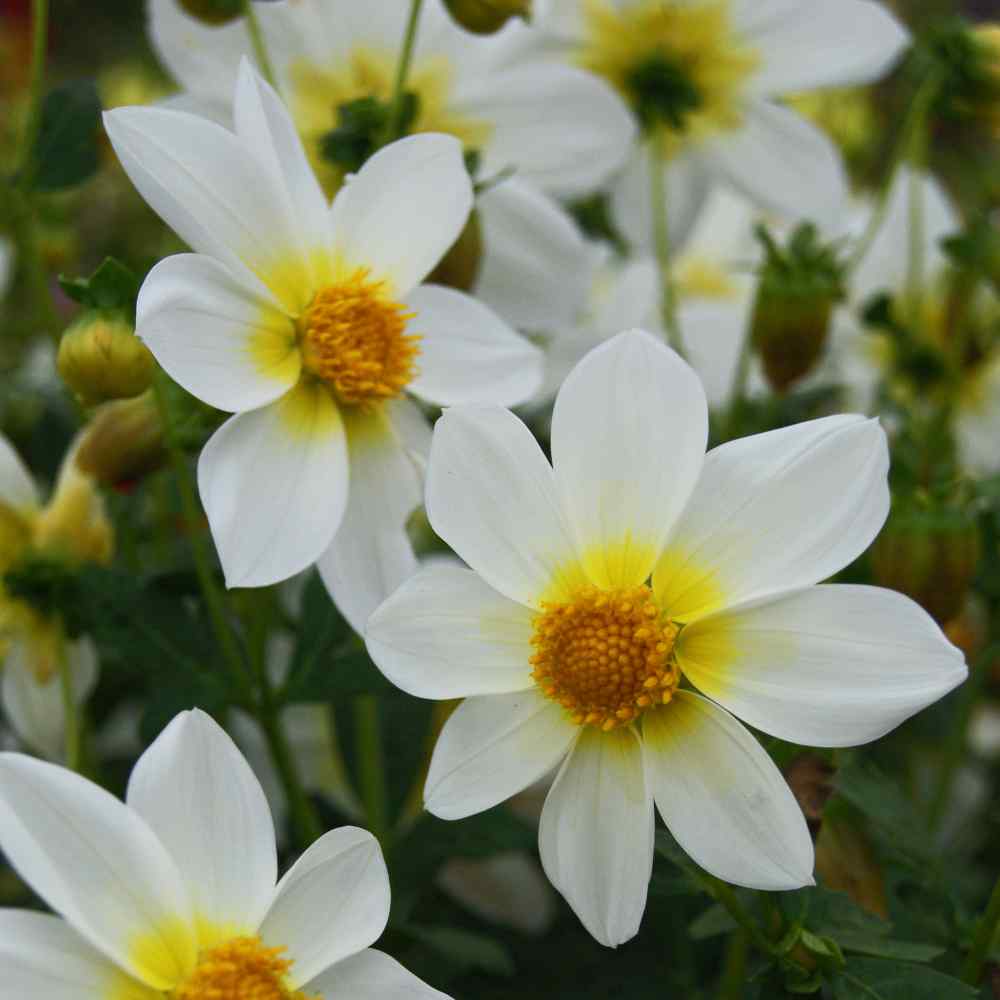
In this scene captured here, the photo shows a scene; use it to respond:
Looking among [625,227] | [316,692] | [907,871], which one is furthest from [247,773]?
[625,227]

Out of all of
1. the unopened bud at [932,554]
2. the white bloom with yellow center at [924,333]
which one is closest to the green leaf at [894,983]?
the unopened bud at [932,554]

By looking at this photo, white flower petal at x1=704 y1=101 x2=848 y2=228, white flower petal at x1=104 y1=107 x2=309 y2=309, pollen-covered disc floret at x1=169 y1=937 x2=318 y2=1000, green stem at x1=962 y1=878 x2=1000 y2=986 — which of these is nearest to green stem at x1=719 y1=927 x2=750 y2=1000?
green stem at x1=962 y1=878 x2=1000 y2=986

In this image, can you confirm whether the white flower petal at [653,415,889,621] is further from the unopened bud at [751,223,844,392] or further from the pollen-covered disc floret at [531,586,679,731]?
the unopened bud at [751,223,844,392]

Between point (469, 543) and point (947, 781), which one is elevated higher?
point (469, 543)

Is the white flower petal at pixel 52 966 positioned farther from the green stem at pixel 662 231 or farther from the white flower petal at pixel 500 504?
the green stem at pixel 662 231

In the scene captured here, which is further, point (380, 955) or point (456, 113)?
point (456, 113)

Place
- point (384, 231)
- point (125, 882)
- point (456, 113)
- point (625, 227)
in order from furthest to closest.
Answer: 1. point (625, 227)
2. point (456, 113)
3. point (384, 231)
4. point (125, 882)

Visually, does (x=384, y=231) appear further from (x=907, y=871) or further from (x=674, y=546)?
(x=907, y=871)

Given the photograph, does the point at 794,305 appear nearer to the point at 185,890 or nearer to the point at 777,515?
the point at 777,515
